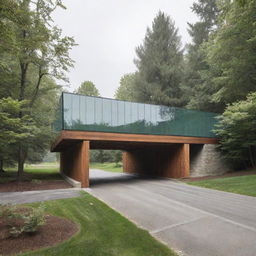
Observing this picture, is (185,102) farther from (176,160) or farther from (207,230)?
(207,230)

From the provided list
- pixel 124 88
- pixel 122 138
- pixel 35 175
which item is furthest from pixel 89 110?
pixel 124 88

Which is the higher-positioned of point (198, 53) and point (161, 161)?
point (198, 53)

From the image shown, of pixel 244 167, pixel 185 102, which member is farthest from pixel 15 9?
pixel 185 102

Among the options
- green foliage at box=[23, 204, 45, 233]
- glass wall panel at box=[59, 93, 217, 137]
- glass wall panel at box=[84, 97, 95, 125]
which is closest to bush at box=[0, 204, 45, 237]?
→ green foliage at box=[23, 204, 45, 233]

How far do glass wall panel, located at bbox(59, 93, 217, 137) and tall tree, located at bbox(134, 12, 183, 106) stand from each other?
41.6 ft

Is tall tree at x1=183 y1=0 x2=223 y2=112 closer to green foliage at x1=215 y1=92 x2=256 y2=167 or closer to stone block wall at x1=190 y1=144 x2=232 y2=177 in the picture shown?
green foliage at x1=215 y1=92 x2=256 y2=167

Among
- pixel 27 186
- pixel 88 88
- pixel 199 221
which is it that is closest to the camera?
pixel 199 221

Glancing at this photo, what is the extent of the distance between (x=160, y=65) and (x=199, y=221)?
28.0m

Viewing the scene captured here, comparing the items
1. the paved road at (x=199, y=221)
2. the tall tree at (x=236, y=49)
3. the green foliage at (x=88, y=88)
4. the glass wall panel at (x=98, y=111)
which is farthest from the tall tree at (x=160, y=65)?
the paved road at (x=199, y=221)

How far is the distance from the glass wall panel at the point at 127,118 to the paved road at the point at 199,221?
19.0 ft

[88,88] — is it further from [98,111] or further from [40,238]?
[40,238]

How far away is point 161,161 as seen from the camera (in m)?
19.2

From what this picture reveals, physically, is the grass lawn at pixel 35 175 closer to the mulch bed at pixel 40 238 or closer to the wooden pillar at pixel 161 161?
the wooden pillar at pixel 161 161

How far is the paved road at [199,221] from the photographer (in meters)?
4.37
